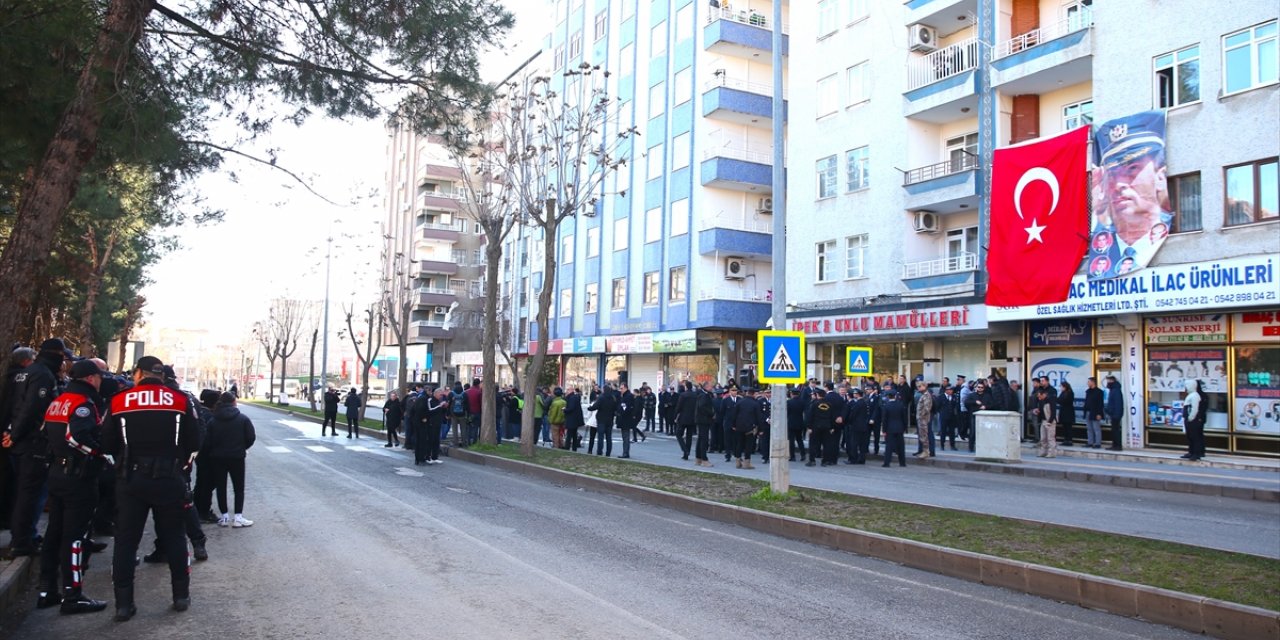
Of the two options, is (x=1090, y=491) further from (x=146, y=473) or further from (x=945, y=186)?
(x=146, y=473)

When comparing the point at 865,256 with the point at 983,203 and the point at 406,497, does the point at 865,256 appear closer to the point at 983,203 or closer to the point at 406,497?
the point at 983,203

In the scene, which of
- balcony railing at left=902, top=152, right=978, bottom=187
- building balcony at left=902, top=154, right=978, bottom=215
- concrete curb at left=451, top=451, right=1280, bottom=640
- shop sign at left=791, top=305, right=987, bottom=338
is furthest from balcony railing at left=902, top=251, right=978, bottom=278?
concrete curb at left=451, top=451, right=1280, bottom=640

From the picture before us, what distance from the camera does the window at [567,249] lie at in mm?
50438

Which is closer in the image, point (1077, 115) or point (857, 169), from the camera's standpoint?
point (1077, 115)

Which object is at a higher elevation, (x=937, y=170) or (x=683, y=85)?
(x=683, y=85)

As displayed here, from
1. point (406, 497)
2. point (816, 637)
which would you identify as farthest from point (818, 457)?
point (816, 637)

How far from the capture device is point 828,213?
3262cm

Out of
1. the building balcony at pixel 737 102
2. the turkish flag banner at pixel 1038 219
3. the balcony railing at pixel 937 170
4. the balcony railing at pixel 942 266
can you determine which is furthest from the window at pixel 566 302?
the turkish flag banner at pixel 1038 219

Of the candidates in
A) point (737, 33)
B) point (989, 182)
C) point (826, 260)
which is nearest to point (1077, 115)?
point (989, 182)

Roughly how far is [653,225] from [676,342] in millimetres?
6338

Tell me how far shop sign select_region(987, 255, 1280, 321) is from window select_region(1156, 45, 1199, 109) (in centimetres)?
400

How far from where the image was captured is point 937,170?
95.7 feet

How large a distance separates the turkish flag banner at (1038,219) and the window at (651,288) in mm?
18752

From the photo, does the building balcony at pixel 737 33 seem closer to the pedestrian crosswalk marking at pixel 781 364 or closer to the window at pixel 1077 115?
the window at pixel 1077 115
